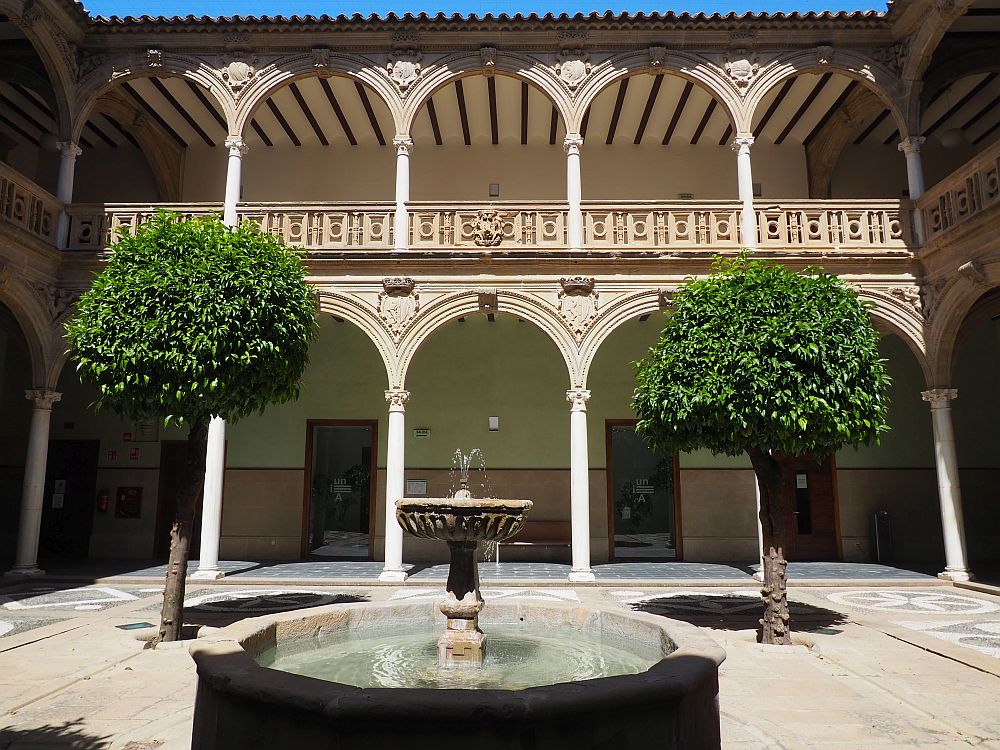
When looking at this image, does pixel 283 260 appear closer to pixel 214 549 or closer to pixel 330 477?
pixel 214 549

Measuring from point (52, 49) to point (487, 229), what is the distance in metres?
6.86

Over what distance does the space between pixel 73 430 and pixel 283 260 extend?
938 cm

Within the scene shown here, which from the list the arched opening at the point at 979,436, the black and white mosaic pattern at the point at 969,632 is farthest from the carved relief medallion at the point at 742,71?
the black and white mosaic pattern at the point at 969,632

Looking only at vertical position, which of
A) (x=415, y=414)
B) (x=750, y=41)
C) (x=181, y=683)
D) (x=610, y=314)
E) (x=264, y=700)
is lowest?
(x=181, y=683)

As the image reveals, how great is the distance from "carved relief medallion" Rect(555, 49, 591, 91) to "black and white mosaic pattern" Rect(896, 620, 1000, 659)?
27.5 ft

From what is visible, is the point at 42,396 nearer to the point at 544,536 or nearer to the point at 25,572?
the point at 25,572

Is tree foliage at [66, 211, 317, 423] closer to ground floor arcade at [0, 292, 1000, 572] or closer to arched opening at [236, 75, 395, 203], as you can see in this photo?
ground floor arcade at [0, 292, 1000, 572]

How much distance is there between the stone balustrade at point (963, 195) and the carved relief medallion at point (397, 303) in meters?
7.41

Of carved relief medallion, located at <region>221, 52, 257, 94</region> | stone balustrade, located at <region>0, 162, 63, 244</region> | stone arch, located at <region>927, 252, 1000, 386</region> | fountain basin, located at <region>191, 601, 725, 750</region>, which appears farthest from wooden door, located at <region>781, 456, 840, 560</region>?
stone balustrade, located at <region>0, 162, 63, 244</region>

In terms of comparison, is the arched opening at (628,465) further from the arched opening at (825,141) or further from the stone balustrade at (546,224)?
the arched opening at (825,141)

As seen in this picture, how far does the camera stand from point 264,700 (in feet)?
8.97

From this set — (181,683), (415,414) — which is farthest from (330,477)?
(181,683)

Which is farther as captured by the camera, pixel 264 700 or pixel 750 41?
pixel 750 41

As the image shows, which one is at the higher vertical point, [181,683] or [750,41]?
[750,41]
